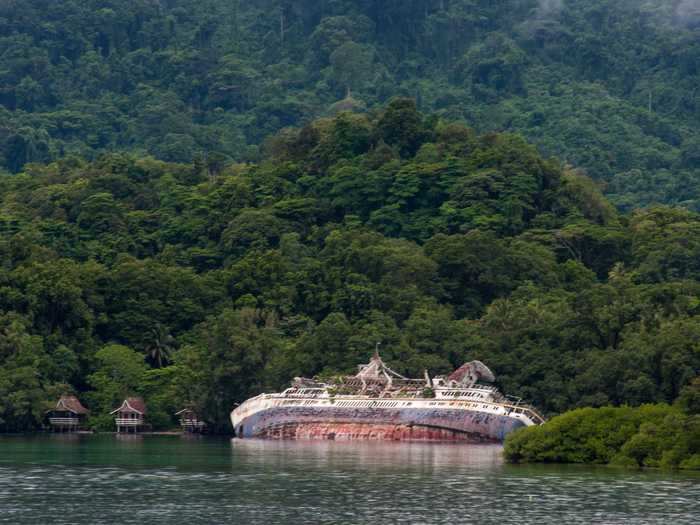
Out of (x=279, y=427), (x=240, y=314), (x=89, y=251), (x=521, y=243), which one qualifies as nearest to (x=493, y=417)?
(x=279, y=427)

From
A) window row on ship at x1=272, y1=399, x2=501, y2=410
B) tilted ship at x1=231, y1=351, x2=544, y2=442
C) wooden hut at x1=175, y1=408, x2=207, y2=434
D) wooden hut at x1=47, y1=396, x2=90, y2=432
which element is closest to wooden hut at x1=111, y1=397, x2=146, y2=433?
wooden hut at x1=47, y1=396, x2=90, y2=432

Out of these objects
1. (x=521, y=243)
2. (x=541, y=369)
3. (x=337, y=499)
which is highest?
(x=521, y=243)

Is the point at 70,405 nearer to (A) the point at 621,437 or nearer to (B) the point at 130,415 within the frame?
(B) the point at 130,415

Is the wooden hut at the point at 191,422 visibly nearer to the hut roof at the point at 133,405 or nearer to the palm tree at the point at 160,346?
the hut roof at the point at 133,405

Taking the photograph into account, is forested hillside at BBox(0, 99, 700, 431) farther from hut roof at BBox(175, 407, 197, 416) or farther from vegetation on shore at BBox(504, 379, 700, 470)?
vegetation on shore at BBox(504, 379, 700, 470)

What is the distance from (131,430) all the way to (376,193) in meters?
49.7

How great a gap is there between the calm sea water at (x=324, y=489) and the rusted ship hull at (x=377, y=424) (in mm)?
6204

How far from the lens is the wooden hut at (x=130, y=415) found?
116 metres

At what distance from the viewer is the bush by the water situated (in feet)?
255

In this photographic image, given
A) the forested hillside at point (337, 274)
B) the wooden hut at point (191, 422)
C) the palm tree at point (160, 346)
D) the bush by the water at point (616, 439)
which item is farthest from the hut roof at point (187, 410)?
the bush by the water at point (616, 439)

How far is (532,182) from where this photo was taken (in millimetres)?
156375

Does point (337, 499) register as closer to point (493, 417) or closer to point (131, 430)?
point (493, 417)

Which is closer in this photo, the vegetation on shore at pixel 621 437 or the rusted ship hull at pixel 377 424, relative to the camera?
the vegetation on shore at pixel 621 437

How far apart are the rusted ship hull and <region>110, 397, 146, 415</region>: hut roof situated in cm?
1082
